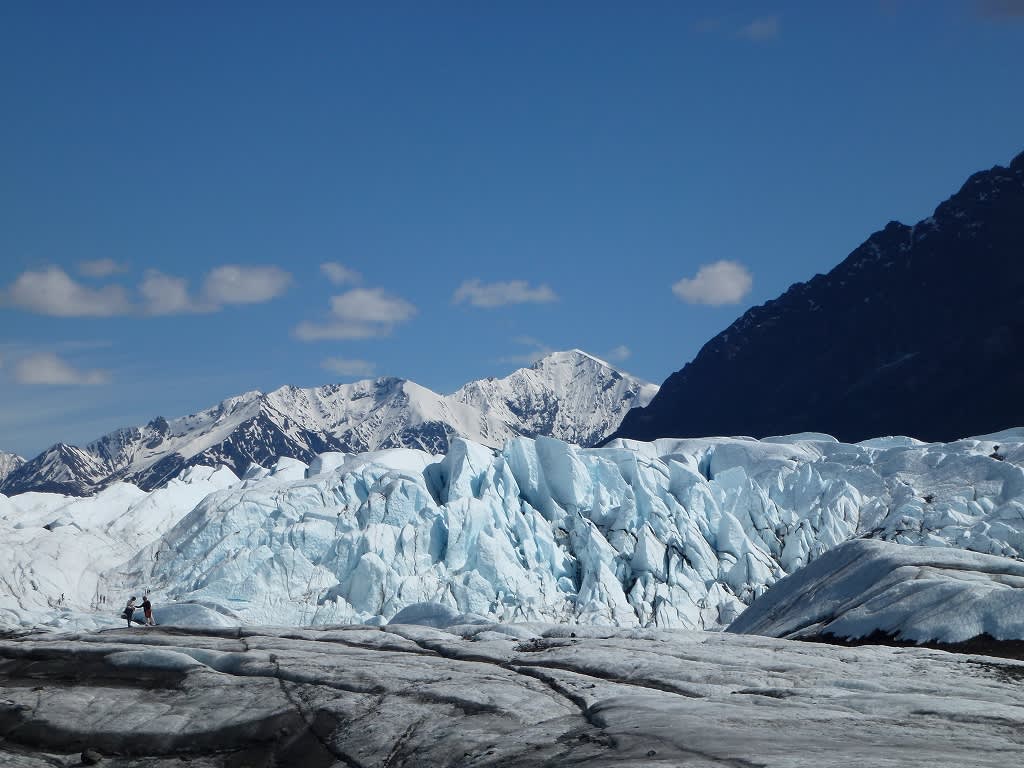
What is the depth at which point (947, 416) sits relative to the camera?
154m

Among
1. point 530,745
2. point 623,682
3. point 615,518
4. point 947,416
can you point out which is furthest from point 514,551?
point 947,416

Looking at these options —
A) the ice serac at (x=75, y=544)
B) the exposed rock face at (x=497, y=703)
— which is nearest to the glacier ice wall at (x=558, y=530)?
the ice serac at (x=75, y=544)

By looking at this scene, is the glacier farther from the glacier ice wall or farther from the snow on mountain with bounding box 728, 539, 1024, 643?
the snow on mountain with bounding box 728, 539, 1024, 643

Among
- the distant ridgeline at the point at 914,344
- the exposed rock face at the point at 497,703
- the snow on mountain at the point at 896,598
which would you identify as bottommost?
the exposed rock face at the point at 497,703

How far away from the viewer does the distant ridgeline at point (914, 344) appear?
153875 millimetres

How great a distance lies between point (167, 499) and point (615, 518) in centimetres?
3780

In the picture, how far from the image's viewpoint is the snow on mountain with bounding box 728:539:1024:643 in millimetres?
31047

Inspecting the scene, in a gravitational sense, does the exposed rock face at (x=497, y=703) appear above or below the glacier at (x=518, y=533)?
below

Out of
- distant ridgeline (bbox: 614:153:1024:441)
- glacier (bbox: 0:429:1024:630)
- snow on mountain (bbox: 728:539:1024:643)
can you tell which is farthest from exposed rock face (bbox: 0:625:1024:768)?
distant ridgeline (bbox: 614:153:1024:441)

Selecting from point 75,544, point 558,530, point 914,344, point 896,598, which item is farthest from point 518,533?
point 914,344

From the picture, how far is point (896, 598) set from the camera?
112 feet

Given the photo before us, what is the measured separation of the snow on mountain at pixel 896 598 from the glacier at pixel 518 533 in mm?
26578

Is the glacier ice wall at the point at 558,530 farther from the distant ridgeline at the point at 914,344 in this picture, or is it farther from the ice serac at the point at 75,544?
the distant ridgeline at the point at 914,344

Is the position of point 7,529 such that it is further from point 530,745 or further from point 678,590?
point 530,745
